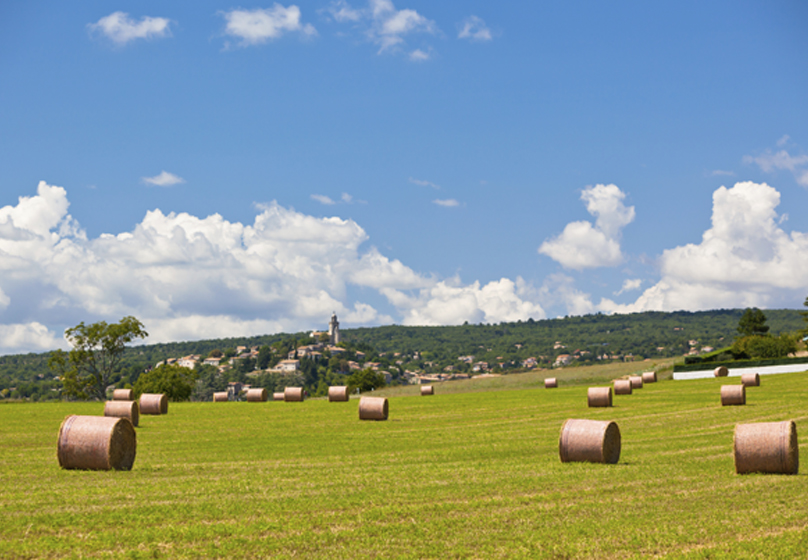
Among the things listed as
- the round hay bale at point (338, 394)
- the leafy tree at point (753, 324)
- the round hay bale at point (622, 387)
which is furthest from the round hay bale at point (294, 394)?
the leafy tree at point (753, 324)

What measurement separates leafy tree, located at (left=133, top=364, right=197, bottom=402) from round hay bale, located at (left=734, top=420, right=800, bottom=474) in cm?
7610

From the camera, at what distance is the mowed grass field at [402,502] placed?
405 inches

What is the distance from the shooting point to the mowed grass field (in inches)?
405

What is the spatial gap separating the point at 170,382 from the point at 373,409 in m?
58.2

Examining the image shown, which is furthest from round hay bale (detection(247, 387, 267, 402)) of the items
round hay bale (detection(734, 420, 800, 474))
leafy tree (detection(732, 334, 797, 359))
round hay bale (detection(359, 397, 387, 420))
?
leafy tree (detection(732, 334, 797, 359))

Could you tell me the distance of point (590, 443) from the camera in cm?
1877

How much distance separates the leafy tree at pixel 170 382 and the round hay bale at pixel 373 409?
54.1 m

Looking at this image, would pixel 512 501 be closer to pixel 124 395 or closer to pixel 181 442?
pixel 181 442

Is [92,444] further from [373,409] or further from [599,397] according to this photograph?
[599,397]

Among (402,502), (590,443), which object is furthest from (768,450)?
(402,502)

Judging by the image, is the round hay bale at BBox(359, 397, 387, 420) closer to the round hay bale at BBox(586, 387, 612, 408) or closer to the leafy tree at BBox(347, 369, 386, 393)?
the round hay bale at BBox(586, 387, 612, 408)

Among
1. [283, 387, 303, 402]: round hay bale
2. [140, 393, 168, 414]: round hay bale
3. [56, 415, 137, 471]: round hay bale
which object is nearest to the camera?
[56, 415, 137, 471]: round hay bale

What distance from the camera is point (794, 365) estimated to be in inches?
2825

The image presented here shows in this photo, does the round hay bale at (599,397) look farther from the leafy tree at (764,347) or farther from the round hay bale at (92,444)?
the leafy tree at (764,347)
